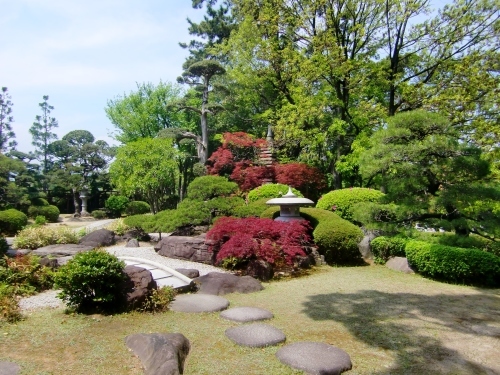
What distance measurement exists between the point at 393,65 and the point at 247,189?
689cm

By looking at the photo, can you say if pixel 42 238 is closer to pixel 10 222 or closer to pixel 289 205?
pixel 10 222

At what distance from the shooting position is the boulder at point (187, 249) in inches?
333

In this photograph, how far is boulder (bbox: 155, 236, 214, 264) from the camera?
8.46 m

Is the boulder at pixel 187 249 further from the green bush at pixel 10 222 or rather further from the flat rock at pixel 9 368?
the green bush at pixel 10 222

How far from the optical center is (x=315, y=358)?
342 cm

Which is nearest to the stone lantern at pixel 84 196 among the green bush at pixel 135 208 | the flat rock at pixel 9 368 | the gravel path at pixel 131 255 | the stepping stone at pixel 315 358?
the green bush at pixel 135 208

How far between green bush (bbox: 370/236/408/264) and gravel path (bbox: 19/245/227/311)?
387 centimetres

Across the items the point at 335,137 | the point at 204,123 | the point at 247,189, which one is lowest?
the point at 247,189

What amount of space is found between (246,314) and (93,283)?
6.76 ft

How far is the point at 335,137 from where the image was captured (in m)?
13.7

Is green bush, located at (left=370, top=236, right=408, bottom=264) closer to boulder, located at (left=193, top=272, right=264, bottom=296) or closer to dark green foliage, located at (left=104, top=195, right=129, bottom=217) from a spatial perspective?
boulder, located at (left=193, top=272, right=264, bottom=296)

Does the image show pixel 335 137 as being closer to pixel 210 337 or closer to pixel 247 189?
pixel 247 189

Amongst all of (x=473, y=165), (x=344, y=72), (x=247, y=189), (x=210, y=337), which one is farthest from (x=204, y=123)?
(x=210, y=337)

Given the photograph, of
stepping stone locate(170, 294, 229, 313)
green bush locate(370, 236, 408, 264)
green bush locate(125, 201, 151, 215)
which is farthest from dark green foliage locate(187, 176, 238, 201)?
green bush locate(125, 201, 151, 215)
